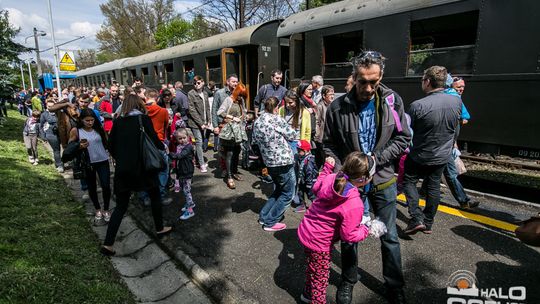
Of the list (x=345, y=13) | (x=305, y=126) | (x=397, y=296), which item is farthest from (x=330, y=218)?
(x=345, y=13)

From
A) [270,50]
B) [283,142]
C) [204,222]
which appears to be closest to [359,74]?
[283,142]

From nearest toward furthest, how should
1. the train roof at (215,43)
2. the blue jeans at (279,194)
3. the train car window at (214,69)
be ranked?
the blue jeans at (279,194) < the train roof at (215,43) < the train car window at (214,69)

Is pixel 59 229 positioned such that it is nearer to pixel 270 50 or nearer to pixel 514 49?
pixel 514 49

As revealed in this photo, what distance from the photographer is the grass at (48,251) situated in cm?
259

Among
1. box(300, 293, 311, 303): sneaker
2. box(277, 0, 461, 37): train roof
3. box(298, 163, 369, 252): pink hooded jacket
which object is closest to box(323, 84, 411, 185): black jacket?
box(298, 163, 369, 252): pink hooded jacket

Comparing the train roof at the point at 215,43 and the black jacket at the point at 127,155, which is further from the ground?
the train roof at the point at 215,43

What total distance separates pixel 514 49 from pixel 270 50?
266 inches

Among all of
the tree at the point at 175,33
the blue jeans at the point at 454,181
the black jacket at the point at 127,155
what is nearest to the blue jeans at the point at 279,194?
the black jacket at the point at 127,155

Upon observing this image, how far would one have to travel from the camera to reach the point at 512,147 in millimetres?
4777

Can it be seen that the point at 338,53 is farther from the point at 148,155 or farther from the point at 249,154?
the point at 148,155

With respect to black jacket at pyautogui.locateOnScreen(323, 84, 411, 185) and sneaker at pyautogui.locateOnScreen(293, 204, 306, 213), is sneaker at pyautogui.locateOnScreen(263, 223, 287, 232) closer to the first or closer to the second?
sneaker at pyautogui.locateOnScreen(293, 204, 306, 213)

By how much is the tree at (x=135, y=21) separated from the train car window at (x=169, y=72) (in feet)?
90.7

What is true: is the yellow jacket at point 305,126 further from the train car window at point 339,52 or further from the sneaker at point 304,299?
the train car window at point 339,52

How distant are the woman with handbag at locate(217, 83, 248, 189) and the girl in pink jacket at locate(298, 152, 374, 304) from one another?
3.18m
